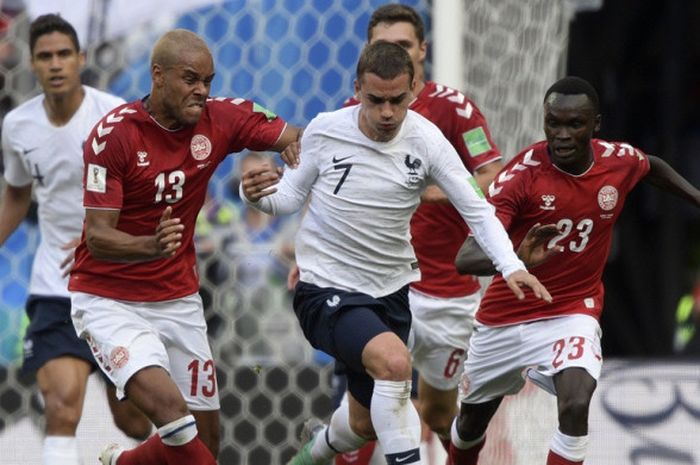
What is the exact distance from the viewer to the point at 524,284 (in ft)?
19.2

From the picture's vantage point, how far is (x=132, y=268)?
638 cm

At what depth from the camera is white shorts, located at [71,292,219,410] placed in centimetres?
618

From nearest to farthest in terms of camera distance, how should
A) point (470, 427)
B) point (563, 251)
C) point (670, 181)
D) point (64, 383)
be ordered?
1. point (563, 251)
2. point (670, 181)
3. point (470, 427)
4. point (64, 383)

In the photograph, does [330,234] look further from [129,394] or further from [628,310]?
[628,310]

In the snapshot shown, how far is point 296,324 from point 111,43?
1773mm

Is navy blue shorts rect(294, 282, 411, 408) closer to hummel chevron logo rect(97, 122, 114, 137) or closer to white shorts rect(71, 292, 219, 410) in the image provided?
white shorts rect(71, 292, 219, 410)

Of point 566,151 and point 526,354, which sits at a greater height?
point 566,151

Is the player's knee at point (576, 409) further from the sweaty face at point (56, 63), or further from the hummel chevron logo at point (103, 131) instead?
the sweaty face at point (56, 63)

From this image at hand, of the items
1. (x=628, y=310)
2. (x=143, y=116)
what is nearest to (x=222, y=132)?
(x=143, y=116)

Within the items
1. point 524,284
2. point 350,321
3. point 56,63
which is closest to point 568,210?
point 524,284

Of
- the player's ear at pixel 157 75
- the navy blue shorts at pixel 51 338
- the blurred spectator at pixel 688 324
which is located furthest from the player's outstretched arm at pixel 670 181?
the blurred spectator at pixel 688 324

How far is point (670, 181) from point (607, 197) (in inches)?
12.6

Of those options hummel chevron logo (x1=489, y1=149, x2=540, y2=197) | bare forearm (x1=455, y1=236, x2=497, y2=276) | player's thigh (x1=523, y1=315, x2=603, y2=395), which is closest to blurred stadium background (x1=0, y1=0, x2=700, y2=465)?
player's thigh (x1=523, y1=315, x2=603, y2=395)

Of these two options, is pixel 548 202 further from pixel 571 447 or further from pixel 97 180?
pixel 97 180
